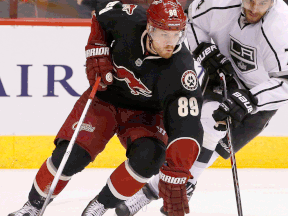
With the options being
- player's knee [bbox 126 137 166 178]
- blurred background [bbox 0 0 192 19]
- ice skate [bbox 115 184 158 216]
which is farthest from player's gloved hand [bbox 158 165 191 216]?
blurred background [bbox 0 0 192 19]

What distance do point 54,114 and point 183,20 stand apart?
1922 millimetres

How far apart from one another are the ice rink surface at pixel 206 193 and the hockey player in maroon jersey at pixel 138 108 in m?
0.65

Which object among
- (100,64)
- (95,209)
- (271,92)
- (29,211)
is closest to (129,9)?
(100,64)

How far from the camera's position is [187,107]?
229 centimetres

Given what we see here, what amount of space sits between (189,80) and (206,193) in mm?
1423

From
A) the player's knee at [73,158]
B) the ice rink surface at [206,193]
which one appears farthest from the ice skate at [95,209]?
the ice rink surface at [206,193]

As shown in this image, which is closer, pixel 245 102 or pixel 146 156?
pixel 146 156

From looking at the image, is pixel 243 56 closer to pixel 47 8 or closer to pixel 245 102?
pixel 245 102

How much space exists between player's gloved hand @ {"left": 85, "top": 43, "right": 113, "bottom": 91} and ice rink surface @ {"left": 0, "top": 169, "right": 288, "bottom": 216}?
90cm

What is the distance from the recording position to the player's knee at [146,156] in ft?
7.91

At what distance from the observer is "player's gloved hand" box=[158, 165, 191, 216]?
87.0 inches

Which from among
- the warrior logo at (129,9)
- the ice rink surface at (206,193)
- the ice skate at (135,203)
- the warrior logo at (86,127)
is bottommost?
the ice rink surface at (206,193)

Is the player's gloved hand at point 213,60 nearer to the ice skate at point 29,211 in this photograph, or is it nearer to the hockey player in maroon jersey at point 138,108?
the hockey player in maroon jersey at point 138,108

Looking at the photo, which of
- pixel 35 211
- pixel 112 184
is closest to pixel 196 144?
pixel 112 184
